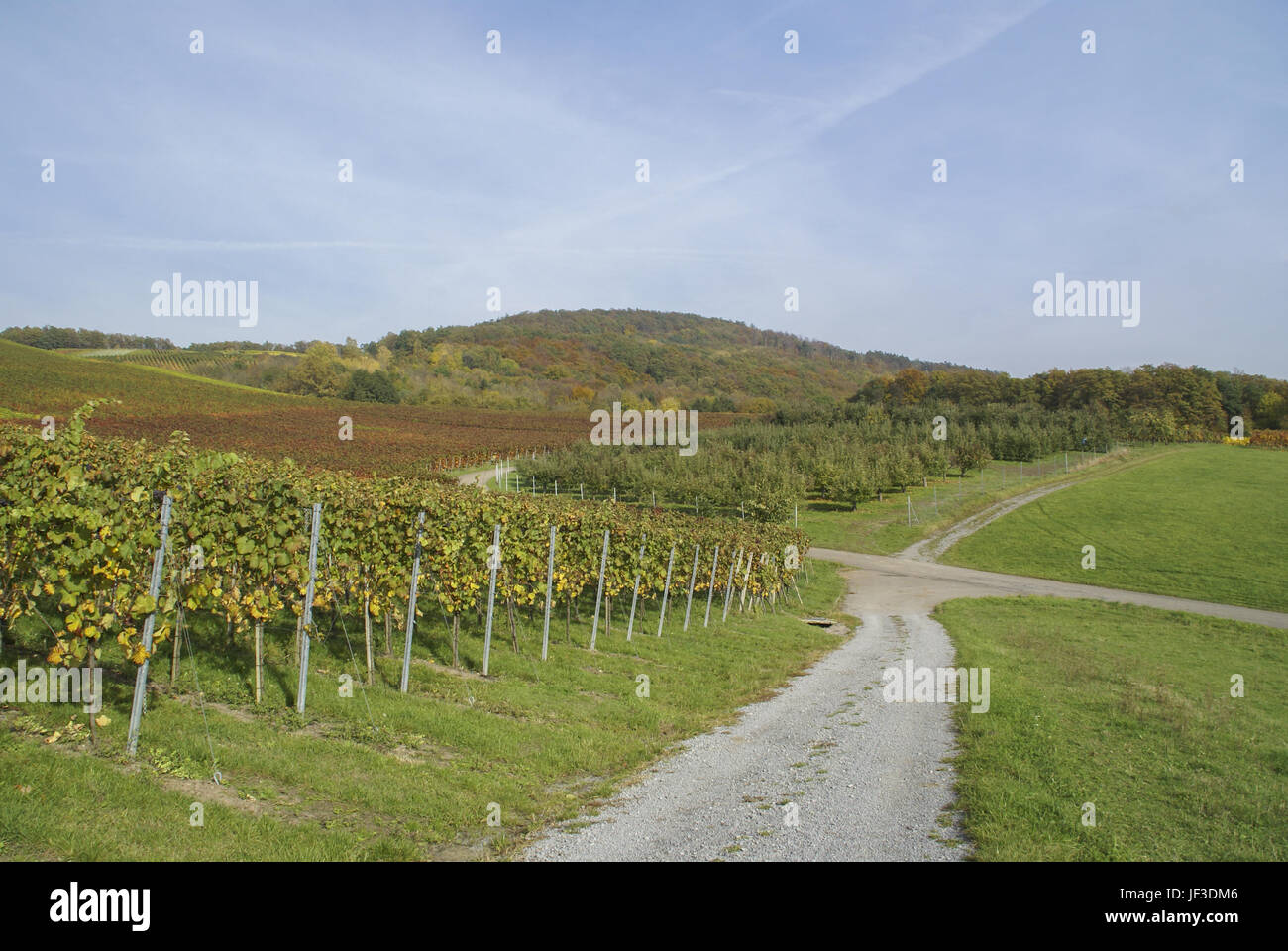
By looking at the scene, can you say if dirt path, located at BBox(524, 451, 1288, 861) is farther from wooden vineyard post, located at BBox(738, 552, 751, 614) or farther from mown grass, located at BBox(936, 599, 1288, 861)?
wooden vineyard post, located at BBox(738, 552, 751, 614)

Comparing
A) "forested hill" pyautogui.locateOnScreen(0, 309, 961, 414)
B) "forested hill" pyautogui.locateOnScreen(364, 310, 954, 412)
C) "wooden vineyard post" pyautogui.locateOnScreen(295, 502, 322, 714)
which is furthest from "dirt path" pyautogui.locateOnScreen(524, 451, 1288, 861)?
"forested hill" pyautogui.locateOnScreen(364, 310, 954, 412)

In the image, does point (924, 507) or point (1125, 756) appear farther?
point (924, 507)

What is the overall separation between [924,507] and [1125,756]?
148ft

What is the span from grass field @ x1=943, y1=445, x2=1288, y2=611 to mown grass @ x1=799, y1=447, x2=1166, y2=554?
3.27 meters

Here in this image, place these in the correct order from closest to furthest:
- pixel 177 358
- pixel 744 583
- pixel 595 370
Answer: pixel 744 583, pixel 177 358, pixel 595 370

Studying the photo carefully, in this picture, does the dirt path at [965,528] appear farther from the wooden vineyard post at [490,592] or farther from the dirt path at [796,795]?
the wooden vineyard post at [490,592]

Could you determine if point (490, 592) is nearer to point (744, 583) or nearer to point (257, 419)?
point (744, 583)

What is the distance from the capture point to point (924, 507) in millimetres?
51406

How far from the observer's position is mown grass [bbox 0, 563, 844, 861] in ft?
15.4

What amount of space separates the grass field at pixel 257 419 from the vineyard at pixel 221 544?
2488cm

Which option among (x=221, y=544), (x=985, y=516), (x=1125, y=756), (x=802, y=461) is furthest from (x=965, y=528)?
(x=221, y=544)
